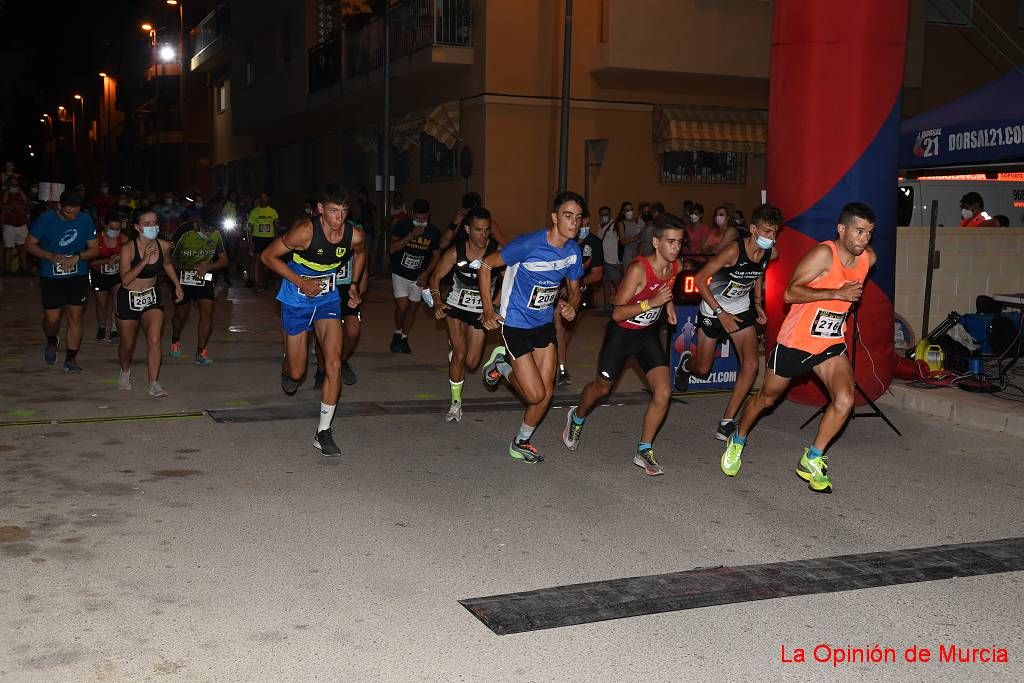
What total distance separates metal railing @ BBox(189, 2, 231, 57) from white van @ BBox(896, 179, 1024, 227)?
33833mm

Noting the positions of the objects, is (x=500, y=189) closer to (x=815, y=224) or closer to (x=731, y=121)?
(x=731, y=121)

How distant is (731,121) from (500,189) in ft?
18.7

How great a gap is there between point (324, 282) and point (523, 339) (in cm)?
155

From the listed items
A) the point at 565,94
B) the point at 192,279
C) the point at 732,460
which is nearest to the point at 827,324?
the point at 732,460

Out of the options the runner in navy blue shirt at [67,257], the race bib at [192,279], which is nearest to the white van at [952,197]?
the race bib at [192,279]

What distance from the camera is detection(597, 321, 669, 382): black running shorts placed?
27.0 ft

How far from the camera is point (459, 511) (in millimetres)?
7055

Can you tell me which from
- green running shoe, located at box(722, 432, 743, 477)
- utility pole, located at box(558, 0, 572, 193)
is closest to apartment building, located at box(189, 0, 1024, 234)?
utility pole, located at box(558, 0, 572, 193)

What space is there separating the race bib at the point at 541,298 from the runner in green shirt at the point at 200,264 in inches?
226

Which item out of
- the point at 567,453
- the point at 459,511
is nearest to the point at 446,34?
the point at 567,453

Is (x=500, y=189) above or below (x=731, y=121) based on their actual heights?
below

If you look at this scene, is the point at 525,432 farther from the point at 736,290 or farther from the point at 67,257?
the point at 67,257

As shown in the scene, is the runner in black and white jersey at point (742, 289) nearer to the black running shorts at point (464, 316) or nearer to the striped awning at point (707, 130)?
the black running shorts at point (464, 316)

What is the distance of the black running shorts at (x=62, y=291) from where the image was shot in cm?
1253
